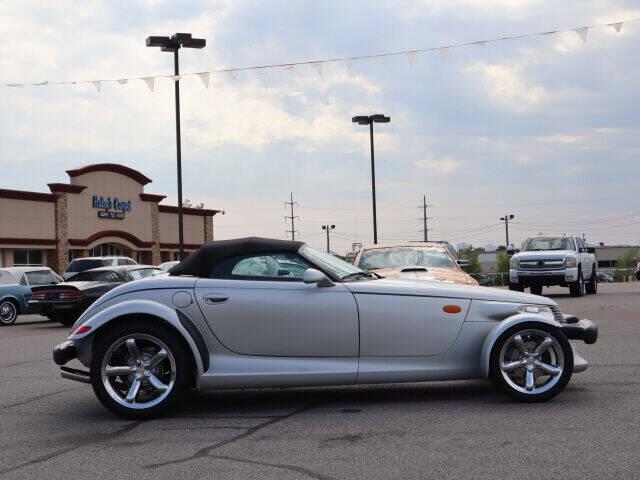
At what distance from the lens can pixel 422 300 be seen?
6.81 meters

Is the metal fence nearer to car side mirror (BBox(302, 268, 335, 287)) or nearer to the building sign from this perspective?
the building sign

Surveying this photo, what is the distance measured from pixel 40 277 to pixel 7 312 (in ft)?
5.87

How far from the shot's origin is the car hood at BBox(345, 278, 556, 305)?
6836 millimetres

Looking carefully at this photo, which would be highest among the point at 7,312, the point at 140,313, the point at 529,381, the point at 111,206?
the point at 111,206

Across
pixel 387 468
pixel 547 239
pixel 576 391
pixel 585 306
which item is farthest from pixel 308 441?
pixel 547 239

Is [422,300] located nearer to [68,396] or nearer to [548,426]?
[548,426]

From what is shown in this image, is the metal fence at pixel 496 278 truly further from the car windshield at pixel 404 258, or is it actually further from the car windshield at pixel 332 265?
the car windshield at pixel 332 265

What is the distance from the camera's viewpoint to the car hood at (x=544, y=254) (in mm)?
23812

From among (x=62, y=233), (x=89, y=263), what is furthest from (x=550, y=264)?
(x=62, y=233)

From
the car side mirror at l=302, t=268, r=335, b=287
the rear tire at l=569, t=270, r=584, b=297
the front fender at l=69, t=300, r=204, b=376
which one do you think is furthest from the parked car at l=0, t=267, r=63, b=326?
the car side mirror at l=302, t=268, r=335, b=287

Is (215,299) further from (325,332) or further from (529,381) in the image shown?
(529,381)

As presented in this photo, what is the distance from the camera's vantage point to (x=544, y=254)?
2403cm

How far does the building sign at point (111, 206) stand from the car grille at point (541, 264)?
2901 centimetres

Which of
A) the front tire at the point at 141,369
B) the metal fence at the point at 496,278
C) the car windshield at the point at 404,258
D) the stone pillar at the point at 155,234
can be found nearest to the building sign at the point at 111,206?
the stone pillar at the point at 155,234
